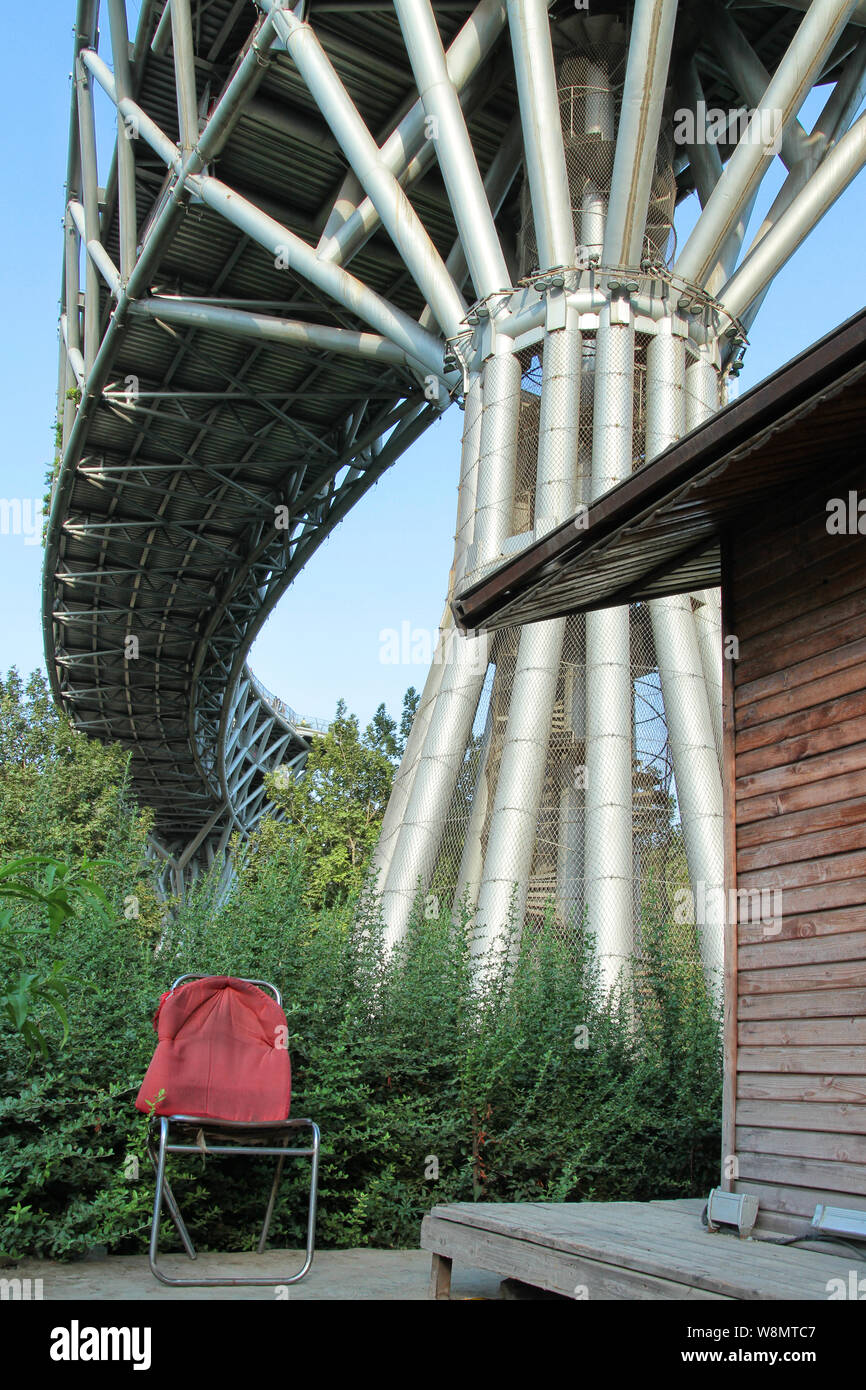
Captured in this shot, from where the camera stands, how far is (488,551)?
42.6ft

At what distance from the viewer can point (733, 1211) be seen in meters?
4.82

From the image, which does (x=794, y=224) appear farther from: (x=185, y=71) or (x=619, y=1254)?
(x=619, y=1254)

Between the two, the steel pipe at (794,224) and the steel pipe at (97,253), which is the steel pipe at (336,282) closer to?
the steel pipe at (794,224)

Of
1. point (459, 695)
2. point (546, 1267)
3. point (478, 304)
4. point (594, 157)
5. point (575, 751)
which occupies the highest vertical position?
point (594, 157)

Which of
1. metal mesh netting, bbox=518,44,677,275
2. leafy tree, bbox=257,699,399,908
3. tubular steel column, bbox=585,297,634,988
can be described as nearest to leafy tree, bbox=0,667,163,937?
leafy tree, bbox=257,699,399,908

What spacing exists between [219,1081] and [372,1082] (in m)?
1.80

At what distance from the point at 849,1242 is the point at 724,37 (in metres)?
17.9

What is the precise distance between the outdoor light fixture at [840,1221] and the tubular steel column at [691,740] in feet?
20.1

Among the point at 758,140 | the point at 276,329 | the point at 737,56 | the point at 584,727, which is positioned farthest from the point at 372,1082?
the point at 276,329

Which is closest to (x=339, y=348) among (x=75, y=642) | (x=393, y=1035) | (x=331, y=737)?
(x=331, y=737)

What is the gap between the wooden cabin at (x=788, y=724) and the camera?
4539 millimetres

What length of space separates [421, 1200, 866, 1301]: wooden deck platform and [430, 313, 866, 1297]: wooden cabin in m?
0.41

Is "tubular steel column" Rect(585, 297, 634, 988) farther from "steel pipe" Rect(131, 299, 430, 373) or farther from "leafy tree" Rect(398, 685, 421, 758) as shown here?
"leafy tree" Rect(398, 685, 421, 758)

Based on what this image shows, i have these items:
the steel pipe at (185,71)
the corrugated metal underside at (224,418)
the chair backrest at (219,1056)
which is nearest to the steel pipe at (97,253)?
the corrugated metal underside at (224,418)
